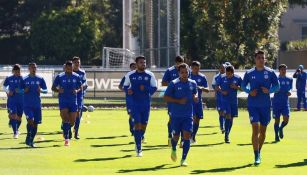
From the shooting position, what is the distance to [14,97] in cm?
2733

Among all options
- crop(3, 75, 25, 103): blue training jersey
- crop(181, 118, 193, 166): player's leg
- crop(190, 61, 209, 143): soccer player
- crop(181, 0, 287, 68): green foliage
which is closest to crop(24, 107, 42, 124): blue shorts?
crop(3, 75, 25, 103): blue training jersey

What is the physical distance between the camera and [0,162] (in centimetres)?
1967

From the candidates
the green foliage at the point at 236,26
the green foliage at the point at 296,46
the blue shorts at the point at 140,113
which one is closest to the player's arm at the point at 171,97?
the blue shorts at the point at 140,113

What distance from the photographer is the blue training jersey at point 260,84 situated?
760 inches

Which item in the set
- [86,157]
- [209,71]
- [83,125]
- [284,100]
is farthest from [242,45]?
[86,157]

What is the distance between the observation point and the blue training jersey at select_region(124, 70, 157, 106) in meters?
21.1

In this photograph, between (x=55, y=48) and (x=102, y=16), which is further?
(x=102, y=16)

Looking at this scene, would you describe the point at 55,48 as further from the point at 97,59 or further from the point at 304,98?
the point at 304,98

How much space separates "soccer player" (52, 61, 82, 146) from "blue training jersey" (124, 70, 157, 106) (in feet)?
10.7

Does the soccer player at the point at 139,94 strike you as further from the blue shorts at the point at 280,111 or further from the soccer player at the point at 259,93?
the blue shorts at the point at 280,111

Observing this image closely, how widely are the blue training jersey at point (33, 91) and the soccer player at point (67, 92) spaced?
0.44 metres

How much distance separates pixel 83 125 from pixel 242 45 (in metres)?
22.0

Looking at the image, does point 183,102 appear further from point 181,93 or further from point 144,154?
point 144,154

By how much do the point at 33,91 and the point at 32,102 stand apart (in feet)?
0.99
